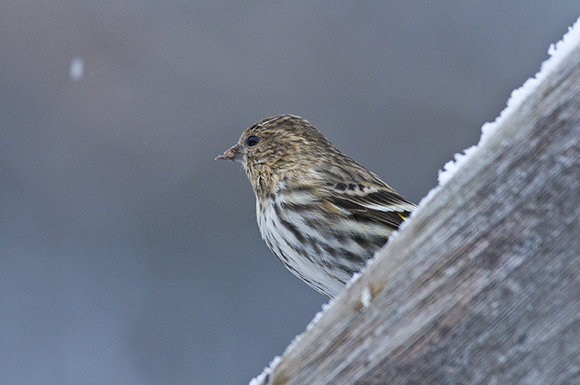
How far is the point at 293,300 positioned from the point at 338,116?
164 centimetres

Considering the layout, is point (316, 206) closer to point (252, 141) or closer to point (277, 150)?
point (277, 150)

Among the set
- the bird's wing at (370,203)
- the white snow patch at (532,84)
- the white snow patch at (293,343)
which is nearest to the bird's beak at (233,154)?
the bird's wing at (370,203)

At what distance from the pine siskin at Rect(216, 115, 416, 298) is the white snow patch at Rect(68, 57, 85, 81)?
2213 millimetres

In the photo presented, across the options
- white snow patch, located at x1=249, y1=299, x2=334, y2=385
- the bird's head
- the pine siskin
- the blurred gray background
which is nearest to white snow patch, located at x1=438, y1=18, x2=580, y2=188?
white snow patch, located at x1=249, y1=299, x2=334, y2=385

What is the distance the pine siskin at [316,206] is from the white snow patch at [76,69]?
2.21 m

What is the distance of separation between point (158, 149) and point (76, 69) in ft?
3.07

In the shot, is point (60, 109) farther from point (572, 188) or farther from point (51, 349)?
point (572, 188)

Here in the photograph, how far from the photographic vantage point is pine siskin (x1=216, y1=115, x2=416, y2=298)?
2.54 metres

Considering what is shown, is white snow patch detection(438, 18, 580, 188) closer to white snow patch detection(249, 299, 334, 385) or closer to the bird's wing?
white snow patch detection(249, 299, 334, 385)

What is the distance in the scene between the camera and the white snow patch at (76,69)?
15.6 ft

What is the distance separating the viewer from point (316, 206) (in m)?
2.70

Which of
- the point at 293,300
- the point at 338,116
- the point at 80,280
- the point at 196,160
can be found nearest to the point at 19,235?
the point at 80,280

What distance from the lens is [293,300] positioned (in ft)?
16.6

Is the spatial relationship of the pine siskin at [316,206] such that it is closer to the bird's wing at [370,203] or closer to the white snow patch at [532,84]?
the bird's wing at [370,203]
